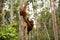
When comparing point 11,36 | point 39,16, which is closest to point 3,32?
point 11,36

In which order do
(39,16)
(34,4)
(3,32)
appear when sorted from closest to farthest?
(3,32) < (34,4) < (39,16)

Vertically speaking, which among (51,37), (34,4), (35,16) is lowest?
(51,37)

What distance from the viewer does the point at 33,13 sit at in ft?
102

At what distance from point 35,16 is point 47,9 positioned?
3.66 m

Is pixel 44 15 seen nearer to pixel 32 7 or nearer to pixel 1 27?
pixel 32 7

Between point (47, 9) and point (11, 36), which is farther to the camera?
point (47, 9)

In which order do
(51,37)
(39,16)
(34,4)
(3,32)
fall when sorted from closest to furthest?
(3,32) < (51,37) < (34,4) < (39,16)

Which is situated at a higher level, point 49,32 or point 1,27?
point 1,27

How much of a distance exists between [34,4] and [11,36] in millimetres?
19125

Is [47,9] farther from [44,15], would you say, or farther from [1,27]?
[1,27]

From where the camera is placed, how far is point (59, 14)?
2488cm

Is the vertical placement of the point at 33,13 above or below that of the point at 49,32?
above

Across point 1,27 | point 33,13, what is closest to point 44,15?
point 33,13

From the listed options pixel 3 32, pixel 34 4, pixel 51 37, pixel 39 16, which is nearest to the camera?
pixel 3 32
